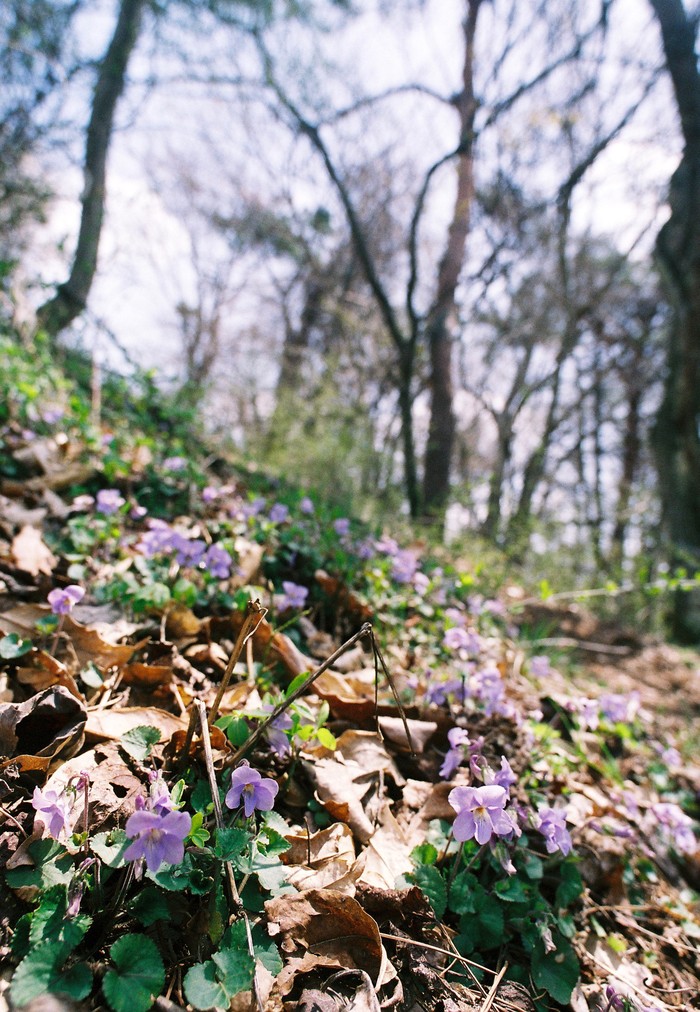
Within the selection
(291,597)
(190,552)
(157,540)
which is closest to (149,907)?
(291,597)

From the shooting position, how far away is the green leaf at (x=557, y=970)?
111 cm

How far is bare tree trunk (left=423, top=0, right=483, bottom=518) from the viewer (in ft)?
21.6

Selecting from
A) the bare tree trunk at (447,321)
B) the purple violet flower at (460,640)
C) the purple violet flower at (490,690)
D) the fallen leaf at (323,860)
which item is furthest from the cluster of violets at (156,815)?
the bare tree trunk at (447,321)

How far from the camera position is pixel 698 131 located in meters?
6.16

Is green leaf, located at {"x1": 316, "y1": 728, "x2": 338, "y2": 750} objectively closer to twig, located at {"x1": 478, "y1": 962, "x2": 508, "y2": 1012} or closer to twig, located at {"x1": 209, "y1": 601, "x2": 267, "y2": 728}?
twig, located at {"x1": 209, "y1": 601, "x2": 267, "y2": 728}

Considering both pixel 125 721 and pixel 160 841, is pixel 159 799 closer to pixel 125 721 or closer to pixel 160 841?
pixel 160 841

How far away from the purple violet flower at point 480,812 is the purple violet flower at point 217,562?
1.23 meters

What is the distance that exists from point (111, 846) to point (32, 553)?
1366 millimetres

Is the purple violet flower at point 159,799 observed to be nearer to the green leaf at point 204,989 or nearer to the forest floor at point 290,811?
the forest floor at point 290,811

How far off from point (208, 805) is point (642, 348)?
15469 millimetres

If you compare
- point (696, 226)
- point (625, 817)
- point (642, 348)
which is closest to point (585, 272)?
point (642, 348)

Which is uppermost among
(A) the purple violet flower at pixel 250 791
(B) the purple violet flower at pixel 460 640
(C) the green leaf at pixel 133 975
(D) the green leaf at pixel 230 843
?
(B) the purple violet flower at pixel 460 640

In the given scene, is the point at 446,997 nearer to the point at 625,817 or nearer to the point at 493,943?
the point at 493,943

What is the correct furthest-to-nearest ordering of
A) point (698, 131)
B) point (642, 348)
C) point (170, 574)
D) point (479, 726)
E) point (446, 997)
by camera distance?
point (642, 348)
point (698, 131)
point (170, 574)
point (479, 726)
point (446, 997)
